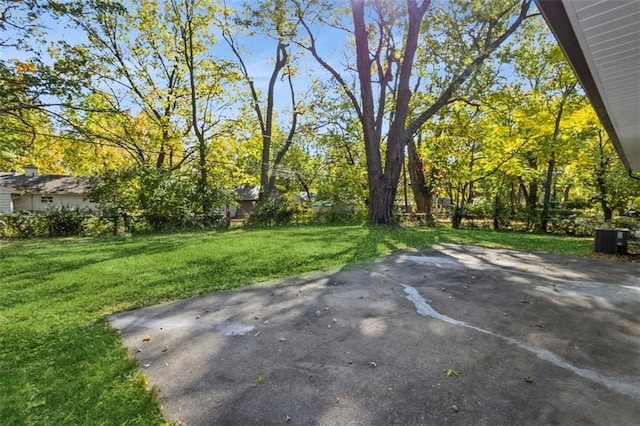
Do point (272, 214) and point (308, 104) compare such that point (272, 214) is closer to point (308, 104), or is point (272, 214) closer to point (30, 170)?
point (308, 104)

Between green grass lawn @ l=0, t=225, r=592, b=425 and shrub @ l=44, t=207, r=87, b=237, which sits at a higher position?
shrub @ l=44, t=207, r=87, b=237

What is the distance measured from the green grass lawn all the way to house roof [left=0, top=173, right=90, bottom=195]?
76.1ft

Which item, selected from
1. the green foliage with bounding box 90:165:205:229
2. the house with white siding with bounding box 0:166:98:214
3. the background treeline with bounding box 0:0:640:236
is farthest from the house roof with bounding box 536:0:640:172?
the house with white siding with bounding box 0:166:98:214

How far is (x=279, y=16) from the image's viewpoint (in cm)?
1341

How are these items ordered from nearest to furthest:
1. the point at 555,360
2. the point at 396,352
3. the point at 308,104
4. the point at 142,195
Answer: the point at 555,360 < the point at 396,352 < the point at 142,195 < the point at 308,104

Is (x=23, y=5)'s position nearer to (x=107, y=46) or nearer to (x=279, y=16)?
(x=279, y=16)

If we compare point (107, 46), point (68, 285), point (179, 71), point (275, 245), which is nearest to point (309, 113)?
point (179, 71)

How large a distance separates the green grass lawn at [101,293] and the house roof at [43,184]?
23.2m

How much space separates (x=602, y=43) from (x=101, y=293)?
5998 mm

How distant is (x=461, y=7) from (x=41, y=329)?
44.5 ft

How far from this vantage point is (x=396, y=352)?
2.79 m

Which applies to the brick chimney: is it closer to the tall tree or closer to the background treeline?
the background treeline

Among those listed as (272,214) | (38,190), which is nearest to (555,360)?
(272,214)

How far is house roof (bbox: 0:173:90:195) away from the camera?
25.7 metres
